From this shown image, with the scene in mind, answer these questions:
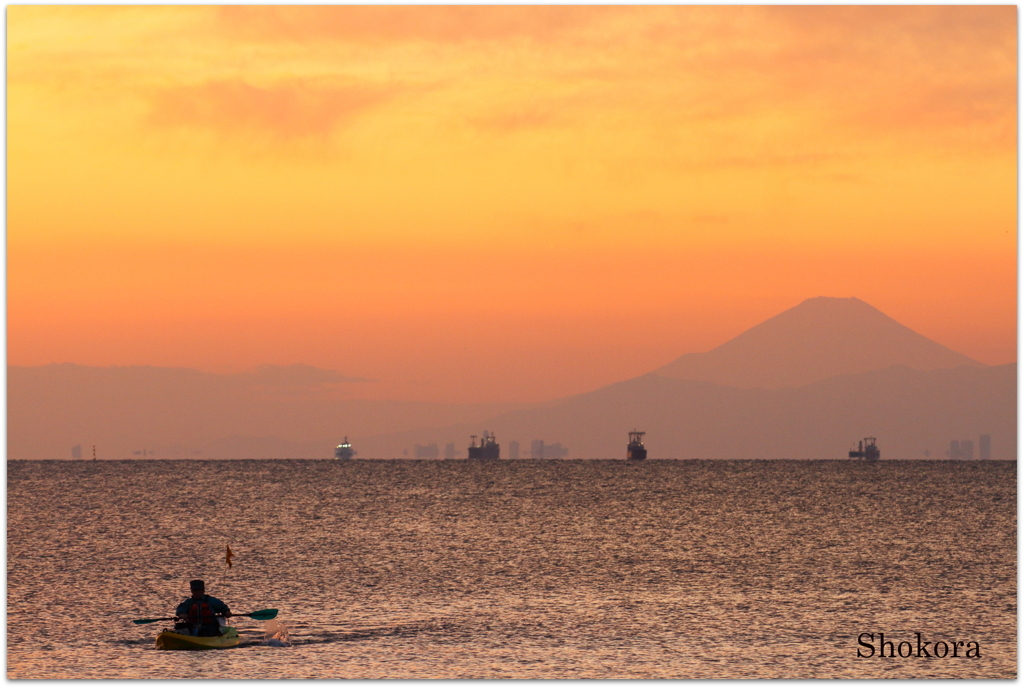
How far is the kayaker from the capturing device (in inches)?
1769

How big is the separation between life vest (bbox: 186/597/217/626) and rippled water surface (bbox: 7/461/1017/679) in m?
1.48

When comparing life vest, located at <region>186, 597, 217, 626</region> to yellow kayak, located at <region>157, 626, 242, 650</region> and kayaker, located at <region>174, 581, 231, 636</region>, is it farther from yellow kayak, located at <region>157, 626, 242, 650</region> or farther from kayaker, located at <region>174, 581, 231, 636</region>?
yellow kayak, located at <region>157, 626, 242, 650</region>

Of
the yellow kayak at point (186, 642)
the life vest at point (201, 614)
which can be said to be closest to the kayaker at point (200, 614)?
the life vest at point (201, 614)

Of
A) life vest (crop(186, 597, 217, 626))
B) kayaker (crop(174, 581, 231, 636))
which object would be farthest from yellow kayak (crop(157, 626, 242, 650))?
life vest (crop(186, 597, 217, 626))

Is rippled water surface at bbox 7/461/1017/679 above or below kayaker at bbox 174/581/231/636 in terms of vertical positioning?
below

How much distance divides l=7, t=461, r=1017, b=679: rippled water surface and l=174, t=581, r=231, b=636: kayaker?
127 centimetres

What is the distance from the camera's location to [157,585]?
7631 cm

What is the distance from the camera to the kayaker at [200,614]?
44.9 meters

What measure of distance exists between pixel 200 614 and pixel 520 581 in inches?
1467

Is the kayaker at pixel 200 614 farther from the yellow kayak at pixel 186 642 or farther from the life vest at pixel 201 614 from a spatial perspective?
the yellow kayak at pixel 186 642

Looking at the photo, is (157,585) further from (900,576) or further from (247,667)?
(900,576)

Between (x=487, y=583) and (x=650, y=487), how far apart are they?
116m

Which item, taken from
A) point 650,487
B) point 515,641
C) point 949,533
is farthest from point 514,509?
point 515,641

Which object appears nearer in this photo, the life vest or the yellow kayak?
the yellow kayak
